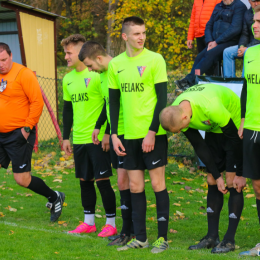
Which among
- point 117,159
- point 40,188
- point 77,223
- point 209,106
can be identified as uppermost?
point 209,106

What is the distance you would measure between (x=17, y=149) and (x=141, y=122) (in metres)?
2.25

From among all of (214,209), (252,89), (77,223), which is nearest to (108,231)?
(77,223)

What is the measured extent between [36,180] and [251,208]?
10.7 feet

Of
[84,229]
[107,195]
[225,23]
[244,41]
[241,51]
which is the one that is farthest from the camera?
[225,23]

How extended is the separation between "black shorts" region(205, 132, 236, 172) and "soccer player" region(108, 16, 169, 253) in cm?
50

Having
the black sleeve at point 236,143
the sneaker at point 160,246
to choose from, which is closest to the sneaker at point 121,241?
the sneaker at point 160,246

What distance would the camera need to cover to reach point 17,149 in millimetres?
5730

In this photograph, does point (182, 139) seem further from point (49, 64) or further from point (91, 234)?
point (49, 64)

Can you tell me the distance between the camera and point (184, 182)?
26.3 feet

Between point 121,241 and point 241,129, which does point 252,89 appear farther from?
point 121,241

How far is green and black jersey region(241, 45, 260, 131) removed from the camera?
395 cm

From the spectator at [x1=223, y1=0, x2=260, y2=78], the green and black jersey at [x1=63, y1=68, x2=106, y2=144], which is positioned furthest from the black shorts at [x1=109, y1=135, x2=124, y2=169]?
the spectator at [x1=223, y1=0, x2=260, y2=78]

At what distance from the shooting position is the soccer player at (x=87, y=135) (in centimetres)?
517

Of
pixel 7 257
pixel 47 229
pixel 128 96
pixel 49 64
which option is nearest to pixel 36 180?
pixel 47 229
